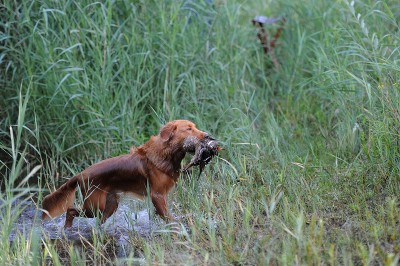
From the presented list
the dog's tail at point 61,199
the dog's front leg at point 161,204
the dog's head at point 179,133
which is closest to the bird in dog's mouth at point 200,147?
the dog's head at point 179,133

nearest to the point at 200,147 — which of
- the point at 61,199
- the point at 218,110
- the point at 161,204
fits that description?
the point at 161,204

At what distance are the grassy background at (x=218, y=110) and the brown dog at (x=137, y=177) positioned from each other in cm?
25

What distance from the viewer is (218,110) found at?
6.64m

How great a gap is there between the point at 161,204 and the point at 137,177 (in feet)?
0.78

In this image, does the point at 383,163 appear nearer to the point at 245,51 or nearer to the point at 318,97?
the point at 318,97

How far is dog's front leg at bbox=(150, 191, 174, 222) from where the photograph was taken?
4992 millimetres

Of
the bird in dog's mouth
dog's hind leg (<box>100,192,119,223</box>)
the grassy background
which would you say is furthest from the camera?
dog's hind leg (<box>100,192,119,223</box>)

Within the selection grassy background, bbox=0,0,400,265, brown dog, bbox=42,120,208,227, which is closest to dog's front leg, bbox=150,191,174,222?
brown dog, bbox=42,120,208,227

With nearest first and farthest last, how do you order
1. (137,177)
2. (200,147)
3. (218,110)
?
1. (200,147)
2. (137,177)
3. (218,110)

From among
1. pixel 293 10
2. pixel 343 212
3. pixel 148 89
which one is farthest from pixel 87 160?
pixel 293 10

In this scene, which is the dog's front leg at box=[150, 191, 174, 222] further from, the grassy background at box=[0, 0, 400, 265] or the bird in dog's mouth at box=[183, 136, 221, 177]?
the bird in dog's mouth at box=[183, 136, 221, 177]

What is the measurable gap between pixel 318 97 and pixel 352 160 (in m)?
1.47

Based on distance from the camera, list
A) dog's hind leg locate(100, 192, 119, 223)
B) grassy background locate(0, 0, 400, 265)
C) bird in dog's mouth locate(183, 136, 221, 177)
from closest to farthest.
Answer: grassy background locate(0, 0, 400, 265), bird in dog's mouth locate(183, 136, 221, 177), dog's hind leg locate(100, 192, 119, 223)

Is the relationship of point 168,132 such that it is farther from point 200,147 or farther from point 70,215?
point 70,215
